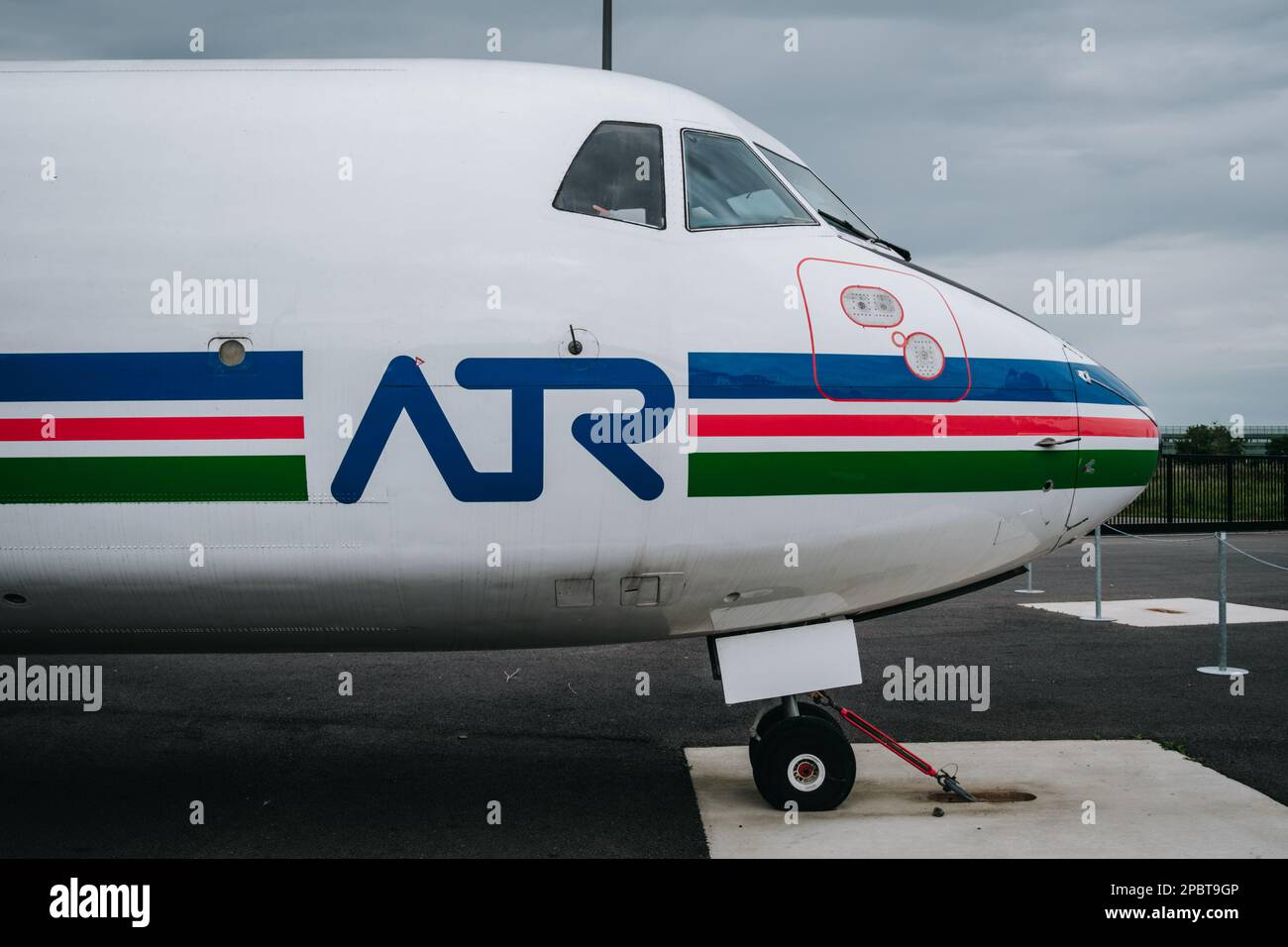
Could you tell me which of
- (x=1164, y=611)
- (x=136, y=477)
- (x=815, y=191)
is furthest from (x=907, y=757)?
(x=1164, y=611)

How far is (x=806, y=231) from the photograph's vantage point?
209 inches

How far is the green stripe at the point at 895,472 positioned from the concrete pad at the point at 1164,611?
6796 millimetres

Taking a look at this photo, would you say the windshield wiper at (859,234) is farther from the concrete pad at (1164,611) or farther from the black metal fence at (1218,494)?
the black metal fence at (1218,494)

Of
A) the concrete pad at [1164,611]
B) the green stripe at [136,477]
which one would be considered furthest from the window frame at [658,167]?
the concrete pad at [1164,611]

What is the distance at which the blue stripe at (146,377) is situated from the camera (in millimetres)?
4652

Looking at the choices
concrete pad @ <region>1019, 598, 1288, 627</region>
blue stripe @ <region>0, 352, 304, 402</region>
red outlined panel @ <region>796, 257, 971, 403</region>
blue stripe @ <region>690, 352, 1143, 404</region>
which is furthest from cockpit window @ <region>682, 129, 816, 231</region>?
concrete pad @ <region>1019, 598, 1288, 627</region>

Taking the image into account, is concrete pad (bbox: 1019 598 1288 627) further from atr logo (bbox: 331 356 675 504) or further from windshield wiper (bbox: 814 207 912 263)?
atr logo (bbox: 331 356 675 504)

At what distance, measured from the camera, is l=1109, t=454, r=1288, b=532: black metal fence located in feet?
82.2

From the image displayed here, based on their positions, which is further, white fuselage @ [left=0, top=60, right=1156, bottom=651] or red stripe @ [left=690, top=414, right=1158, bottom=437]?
red stripe @ [left=690, top=414, right=1158, bottom=437]

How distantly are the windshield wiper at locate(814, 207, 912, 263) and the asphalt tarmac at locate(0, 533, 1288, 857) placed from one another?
309cm

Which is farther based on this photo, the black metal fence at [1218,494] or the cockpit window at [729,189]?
the black metal fence at [1218,494]

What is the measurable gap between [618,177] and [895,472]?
189 cm
